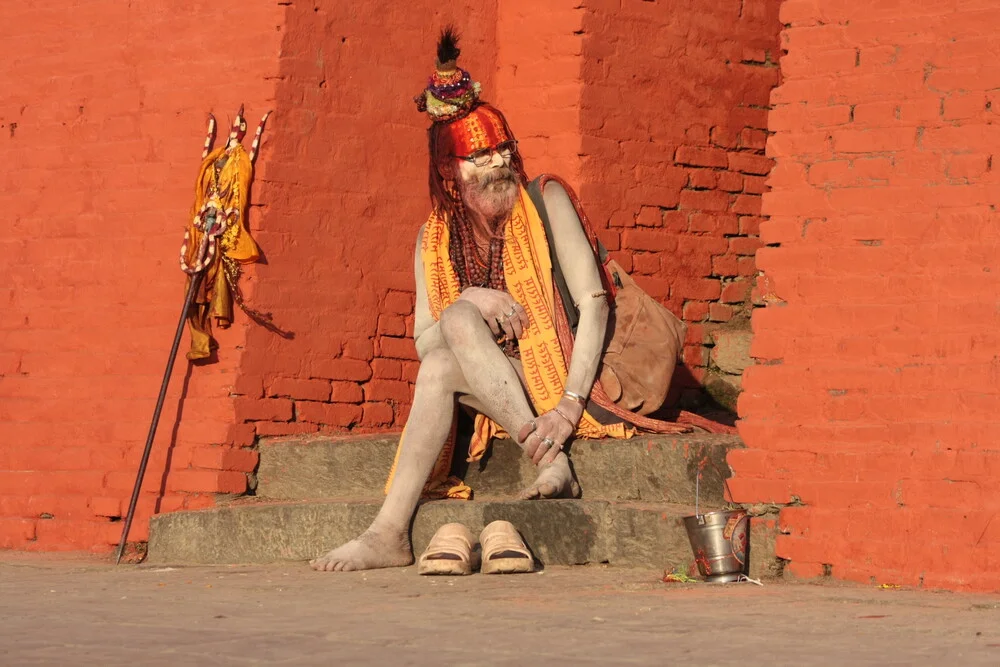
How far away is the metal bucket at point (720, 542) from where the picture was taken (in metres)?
5.91

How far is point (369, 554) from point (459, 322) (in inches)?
37.0

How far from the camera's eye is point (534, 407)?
278 inches

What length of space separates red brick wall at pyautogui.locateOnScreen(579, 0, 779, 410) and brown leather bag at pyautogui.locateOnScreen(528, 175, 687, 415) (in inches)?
36.5

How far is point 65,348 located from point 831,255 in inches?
148

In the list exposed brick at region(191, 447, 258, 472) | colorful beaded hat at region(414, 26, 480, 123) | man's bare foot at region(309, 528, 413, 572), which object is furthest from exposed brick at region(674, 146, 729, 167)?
man's bare foot at region(309, 528, 413, 572)

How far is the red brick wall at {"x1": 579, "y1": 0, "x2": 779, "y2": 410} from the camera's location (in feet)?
27.2

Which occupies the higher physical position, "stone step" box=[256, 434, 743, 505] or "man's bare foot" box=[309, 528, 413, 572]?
"stone step" box=[256, 434, 743, 505]

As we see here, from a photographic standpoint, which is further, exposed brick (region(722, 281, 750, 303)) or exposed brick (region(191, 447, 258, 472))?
exposed brick (region(722, 281, 750, 303))

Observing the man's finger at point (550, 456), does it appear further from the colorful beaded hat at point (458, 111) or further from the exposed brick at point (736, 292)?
the exposed brick at point (736, 292)

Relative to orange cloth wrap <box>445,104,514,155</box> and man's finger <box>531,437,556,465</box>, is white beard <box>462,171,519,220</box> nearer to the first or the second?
orange cloth wrap <box>445,104,514,155</box>

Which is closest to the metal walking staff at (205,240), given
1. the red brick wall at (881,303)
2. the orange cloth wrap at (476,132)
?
the orange cloth wrap at (476,132)

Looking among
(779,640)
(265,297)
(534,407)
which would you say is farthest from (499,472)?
(779,640)

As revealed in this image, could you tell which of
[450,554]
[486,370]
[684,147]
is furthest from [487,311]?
[684,147]

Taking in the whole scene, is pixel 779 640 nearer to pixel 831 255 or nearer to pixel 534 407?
pixel 831 255
